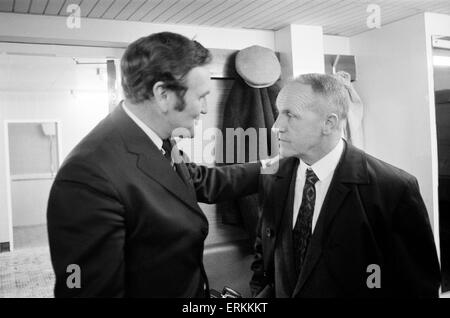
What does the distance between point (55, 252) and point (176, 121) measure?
14.2 inches

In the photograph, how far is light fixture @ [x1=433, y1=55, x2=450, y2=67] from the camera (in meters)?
2.22

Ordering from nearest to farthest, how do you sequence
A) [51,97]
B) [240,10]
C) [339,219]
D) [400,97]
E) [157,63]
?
1. [157,63]
2. [339,219]
3. [240,10]
4. [400,97]
5. [51,97]

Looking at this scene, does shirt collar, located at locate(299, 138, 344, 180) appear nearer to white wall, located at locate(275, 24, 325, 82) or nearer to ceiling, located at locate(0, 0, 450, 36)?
ceiling, located at locate(0, 0, 450, 36)

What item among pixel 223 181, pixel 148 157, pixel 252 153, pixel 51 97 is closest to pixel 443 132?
pixel 252 153

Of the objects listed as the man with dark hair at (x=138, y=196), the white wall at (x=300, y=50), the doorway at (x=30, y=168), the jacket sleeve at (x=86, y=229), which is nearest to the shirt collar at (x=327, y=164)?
the man with dark hair at (x=138, y=196)

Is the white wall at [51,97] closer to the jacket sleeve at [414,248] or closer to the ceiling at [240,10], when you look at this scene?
the ceiling at [240,10]

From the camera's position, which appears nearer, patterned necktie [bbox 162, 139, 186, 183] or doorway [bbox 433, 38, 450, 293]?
patterned necktie [bbox 162, 139, 186, 183]

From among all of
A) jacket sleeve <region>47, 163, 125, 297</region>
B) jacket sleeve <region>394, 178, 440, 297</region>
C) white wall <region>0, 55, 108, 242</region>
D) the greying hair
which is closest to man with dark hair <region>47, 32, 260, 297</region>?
jacket sleeve <region>47, 163, 125, 297</region>

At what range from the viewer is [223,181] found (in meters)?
1.21

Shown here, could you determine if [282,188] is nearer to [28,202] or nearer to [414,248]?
[414,248]

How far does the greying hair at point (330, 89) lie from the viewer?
3.49ft

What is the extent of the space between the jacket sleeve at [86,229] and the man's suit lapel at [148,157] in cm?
11

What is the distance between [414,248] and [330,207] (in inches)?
8.5
